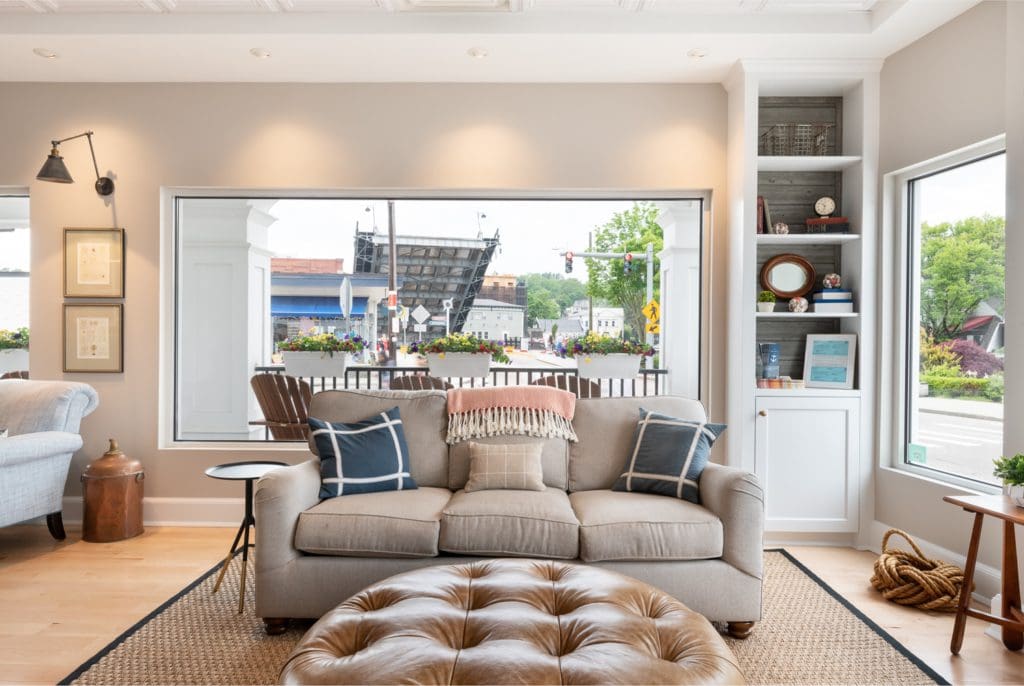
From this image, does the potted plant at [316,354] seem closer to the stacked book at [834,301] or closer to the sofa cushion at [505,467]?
the sofa cushion at [505,467]

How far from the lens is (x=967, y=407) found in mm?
3348

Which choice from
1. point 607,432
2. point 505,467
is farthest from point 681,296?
point 505,467

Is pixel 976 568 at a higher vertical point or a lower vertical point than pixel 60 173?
lower

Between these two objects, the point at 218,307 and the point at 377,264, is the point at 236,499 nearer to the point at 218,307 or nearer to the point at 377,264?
the point at 218,307

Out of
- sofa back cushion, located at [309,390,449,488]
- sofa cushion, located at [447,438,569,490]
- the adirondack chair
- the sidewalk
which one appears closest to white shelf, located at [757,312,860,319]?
the sidewalk

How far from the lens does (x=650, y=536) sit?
2.56m

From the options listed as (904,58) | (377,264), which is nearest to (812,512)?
(904,58)

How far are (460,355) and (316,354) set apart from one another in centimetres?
96

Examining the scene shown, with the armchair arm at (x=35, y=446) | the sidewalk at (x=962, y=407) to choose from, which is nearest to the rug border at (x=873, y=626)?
the sidewalk at (x=962, y=407)

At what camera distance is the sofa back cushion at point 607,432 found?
3.19m

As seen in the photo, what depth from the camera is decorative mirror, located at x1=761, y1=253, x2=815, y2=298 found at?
13.3ft

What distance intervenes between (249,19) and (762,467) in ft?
12.4

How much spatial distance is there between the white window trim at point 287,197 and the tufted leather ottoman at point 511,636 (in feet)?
7.79

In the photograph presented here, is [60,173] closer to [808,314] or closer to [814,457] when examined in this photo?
[808,314]
